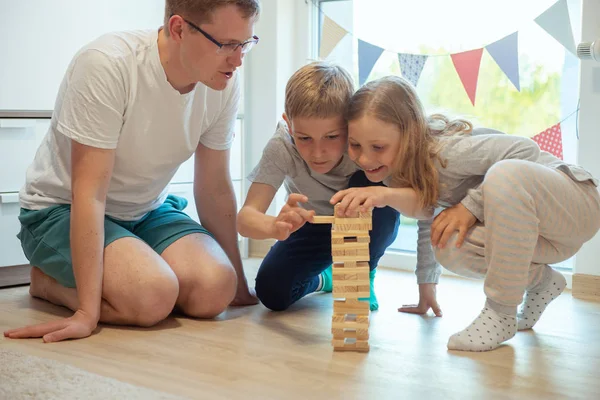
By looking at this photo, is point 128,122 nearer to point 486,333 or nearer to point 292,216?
point 292,216

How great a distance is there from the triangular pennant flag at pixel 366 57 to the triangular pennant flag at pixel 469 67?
0.89 ft

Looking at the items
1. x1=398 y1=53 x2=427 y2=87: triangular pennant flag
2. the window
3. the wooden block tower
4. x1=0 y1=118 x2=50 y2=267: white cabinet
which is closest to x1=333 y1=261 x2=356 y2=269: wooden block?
the wooden block tower

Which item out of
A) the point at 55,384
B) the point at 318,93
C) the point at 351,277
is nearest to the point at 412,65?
the point at 318,93

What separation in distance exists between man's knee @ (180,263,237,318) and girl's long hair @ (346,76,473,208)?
0.45 metres

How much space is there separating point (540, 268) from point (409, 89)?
0.46m

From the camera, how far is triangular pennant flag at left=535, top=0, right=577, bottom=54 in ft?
6.78

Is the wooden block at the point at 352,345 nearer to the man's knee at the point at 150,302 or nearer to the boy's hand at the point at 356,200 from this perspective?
the boy's hand at the point at 356,200

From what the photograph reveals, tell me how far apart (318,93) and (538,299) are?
2.07 ft

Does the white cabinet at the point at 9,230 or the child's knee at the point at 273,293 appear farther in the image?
the white cabinet at the point at 9,230

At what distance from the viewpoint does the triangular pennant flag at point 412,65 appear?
7.73ft

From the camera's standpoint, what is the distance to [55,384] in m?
1.15

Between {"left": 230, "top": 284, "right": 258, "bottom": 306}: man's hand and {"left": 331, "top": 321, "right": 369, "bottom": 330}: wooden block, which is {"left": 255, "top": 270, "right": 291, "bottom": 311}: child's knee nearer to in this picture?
{"left": 230, "top": 284, "right": 258, "bottom": 306}: man's hand

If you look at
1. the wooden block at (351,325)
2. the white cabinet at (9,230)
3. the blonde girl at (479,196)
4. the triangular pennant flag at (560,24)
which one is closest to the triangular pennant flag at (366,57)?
the triangular pennant flag at (560,24)

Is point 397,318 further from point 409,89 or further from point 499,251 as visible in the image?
point 409,89
